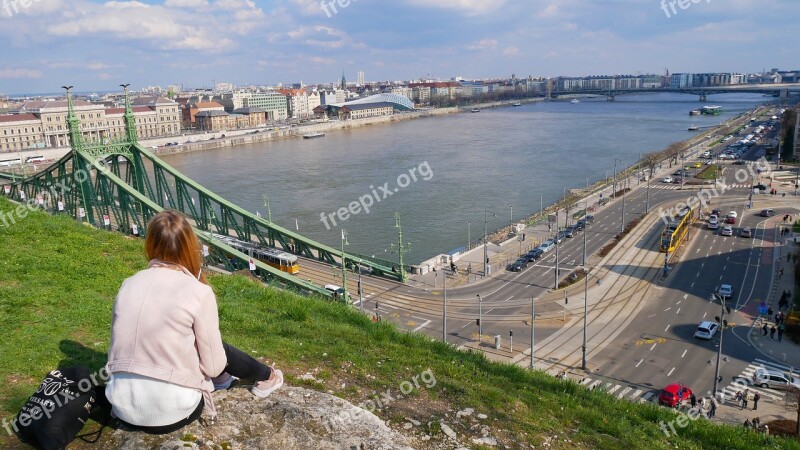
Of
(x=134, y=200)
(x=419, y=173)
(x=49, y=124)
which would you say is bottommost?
(x=419, y=173)

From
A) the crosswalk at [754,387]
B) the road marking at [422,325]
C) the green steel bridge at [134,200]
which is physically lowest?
the crosswalk at [754,387]

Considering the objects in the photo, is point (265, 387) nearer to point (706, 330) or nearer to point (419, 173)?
point (706, 330)

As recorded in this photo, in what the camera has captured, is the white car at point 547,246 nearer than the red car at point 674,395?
No

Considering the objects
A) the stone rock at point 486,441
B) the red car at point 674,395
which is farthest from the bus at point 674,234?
the stone rock at point 486,441

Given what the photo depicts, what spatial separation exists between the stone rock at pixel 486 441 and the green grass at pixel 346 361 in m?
0.09

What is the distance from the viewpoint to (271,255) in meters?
19.4

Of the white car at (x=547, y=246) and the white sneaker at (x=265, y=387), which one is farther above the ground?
the white sneaker at (x=265, y=387)

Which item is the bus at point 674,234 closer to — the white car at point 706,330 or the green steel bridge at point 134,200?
the white car at point 706,330

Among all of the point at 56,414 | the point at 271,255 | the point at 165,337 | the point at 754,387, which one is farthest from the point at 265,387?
the point at 271,255

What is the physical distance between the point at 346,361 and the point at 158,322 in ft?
7.40

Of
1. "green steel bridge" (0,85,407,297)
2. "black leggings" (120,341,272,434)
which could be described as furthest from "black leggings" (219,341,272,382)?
"green steel bridge" (0,85,407,297)

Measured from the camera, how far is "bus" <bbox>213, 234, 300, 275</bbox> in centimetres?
1928

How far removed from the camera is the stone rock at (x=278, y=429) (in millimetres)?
2664

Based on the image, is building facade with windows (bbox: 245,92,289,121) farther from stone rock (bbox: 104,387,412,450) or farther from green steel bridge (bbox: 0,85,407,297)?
stone rock (bbox: 104,387,412,450)
